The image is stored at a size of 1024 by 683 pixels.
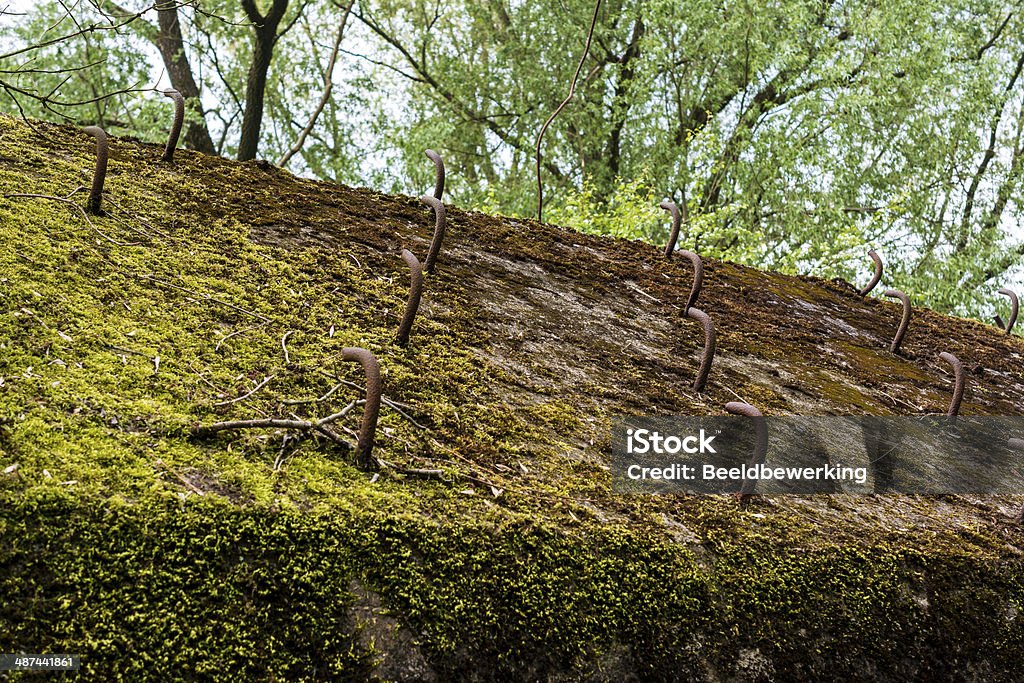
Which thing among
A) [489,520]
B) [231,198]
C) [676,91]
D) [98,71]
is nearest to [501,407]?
[489,520]

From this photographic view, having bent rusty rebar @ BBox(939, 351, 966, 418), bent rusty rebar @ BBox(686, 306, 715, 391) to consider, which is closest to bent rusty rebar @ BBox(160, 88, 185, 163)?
bent rusty rebar @ BBox(686, 306, 715, 391)

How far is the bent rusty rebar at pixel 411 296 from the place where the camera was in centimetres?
305

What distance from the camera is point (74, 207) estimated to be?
3287mm

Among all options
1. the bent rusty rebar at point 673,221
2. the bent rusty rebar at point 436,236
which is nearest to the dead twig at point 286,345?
the bent rusty rebar at point 436,236

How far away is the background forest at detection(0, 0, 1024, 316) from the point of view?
12.8m

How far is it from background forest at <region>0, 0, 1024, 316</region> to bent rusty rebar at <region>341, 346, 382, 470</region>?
Result: 367 inches

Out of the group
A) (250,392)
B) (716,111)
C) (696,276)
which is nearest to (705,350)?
(696,276)

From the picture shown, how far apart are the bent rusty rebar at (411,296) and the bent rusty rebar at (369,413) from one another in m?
0.72

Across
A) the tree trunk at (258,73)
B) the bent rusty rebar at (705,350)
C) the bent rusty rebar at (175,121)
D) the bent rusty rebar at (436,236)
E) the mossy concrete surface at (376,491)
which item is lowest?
the mossy concrete surface at (376,491)

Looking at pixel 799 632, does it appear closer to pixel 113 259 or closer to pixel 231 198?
pixel 113 259

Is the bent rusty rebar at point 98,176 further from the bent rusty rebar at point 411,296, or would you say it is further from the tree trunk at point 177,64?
the tree trunk at point 177,64

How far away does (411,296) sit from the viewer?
307cm

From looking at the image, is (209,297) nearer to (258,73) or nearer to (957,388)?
(957,388)

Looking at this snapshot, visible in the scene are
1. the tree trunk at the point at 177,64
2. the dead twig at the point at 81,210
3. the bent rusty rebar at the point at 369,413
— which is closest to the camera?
the bent rusty rebar at the point at 369,413
